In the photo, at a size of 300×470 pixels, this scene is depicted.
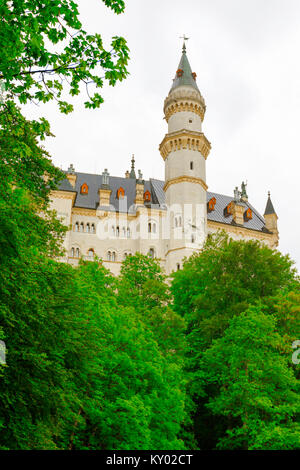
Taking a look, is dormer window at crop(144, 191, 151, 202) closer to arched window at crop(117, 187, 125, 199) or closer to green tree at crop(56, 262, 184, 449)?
arched window at crop(117, 187, 125, 199)

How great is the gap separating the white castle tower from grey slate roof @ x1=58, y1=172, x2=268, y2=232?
21.5 feet

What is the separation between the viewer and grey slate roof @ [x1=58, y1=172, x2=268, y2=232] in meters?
61.6

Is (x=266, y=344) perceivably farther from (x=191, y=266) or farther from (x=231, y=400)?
(x=191, y=266)

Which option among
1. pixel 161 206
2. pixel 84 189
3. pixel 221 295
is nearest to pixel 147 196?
pixel 161 206

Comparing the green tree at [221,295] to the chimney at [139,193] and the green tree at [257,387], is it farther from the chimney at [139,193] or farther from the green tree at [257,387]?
the chimney at [139,193]

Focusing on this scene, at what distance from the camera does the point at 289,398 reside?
21047 mm

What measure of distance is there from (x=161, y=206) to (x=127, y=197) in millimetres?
5645

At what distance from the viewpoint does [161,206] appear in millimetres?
61250

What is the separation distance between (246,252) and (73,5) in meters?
24.5

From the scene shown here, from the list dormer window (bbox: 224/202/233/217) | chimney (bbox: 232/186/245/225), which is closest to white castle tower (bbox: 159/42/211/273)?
chimney (bbox: 232/186/245/225)

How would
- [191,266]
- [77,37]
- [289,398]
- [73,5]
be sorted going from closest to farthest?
[73,5] → [77,37] → [289,398] → [191,266]

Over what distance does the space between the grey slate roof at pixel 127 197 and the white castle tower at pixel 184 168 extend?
21.5 ft

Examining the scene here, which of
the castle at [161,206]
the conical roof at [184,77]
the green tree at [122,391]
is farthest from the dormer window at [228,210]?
the green tree at [122,391]
